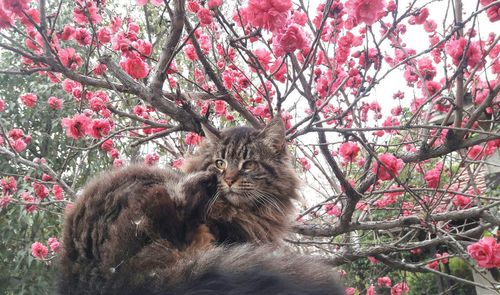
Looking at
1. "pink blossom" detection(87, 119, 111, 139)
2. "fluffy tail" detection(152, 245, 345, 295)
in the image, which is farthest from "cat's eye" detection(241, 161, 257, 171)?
"fluffy tail" detection(152, 245, 345, 295)

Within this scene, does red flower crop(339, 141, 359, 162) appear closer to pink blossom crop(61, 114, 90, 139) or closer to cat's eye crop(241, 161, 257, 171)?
cat's eye crop(241, 161, 257, 171)

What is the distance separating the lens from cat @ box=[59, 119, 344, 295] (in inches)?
45.4

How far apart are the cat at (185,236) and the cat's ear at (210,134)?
21cm

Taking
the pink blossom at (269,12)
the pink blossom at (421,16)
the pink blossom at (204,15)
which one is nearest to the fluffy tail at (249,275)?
the pink blossom at (269,12)

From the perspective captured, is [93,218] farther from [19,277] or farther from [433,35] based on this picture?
[19,277]

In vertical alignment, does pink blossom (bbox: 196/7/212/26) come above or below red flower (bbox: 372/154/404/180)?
above

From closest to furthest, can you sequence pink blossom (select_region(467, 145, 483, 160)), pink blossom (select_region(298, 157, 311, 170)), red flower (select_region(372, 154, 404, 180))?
red flower (select_region(372, 154, 404, 180)) < pink blossom (select_region(467, 145, 483, 160)) < pink blossom (select_region(298, 157, 311, 170))

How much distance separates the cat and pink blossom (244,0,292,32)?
65 cm

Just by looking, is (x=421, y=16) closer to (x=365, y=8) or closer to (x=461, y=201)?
(x=365, y=8)

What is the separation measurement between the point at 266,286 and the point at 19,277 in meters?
5.63

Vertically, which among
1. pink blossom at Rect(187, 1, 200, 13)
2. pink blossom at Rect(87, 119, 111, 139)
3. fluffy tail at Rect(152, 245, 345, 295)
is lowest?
fluffy tail at Rect(152, 245, 345, 295)

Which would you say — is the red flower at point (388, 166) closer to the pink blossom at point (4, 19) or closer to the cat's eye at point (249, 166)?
the cat's eye at point (249, 166)

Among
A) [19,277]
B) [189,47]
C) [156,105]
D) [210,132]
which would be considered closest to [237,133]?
[210,132]

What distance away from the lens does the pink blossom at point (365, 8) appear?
1647 mm
